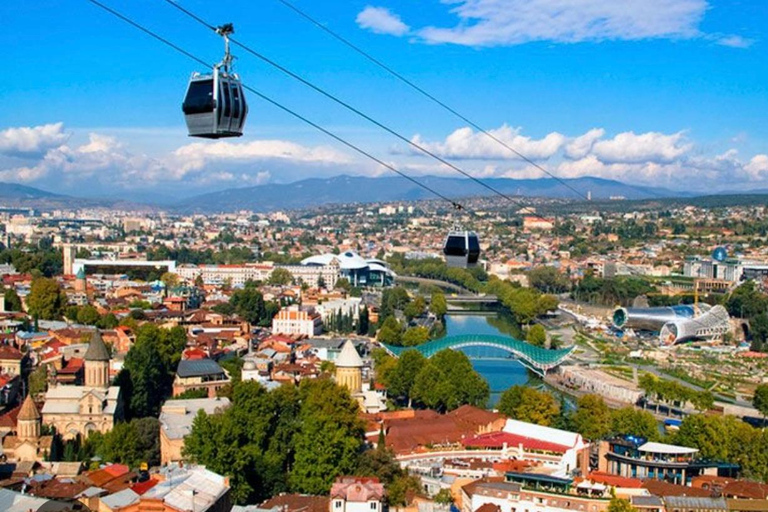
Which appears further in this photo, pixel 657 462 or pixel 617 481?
pixel 657 462

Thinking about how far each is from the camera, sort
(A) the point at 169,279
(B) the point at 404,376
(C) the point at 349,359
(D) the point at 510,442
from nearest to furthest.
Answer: (D) the point at 510,442
(C) the point at 349,359
(B) the point at 404,376
(A) the point at 169,279

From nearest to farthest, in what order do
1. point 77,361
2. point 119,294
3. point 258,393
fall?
point 258,393
point 77,361
point 119,294

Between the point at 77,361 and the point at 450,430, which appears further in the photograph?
the point at 77,361

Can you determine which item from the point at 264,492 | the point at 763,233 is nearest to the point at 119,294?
the point at 264,492

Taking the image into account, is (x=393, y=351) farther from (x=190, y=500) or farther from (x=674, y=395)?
(x=190, y=500)

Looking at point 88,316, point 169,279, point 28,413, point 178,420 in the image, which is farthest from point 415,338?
point 169,279

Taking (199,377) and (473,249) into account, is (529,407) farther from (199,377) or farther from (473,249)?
(473,249)

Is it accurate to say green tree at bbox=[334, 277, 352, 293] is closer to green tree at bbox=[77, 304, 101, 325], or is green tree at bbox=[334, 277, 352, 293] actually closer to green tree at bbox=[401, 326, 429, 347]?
green tree at bbox=[401, 326, 429, 347]
